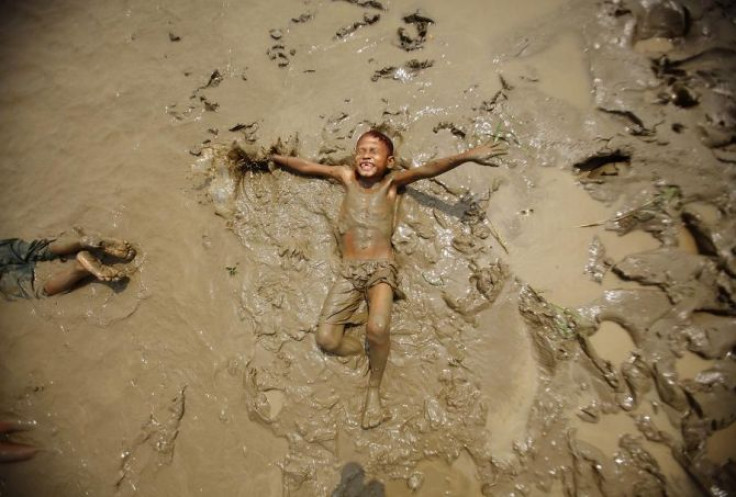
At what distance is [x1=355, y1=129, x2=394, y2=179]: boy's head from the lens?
10.3 ft

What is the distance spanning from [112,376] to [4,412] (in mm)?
1023

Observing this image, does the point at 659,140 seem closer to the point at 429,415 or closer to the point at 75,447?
the point at 429,415

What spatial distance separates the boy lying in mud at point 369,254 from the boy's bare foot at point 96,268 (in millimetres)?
1841

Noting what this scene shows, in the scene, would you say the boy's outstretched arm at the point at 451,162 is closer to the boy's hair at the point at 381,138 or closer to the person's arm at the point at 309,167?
the boy's hair at the point at 381,138

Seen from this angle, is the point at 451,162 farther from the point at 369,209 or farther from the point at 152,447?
the point at 152,447

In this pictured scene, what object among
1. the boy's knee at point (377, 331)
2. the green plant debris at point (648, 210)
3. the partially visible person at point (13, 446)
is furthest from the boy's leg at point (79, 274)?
the green plant debris at point (648, 210)

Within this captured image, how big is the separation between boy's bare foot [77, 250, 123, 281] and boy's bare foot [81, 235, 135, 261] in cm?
9

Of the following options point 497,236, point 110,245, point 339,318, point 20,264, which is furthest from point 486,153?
point 20,264

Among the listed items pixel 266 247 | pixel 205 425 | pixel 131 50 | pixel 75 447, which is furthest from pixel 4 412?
pixel 131 50

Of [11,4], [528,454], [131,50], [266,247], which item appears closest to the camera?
[528,454]

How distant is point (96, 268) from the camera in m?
3.25

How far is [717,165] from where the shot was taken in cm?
305

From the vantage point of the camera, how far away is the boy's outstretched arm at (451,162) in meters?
2.48

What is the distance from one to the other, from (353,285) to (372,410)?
1.00m
